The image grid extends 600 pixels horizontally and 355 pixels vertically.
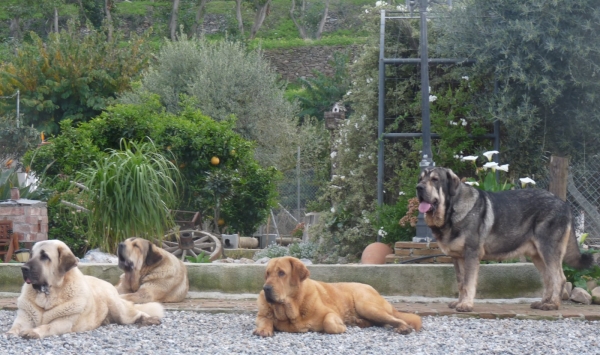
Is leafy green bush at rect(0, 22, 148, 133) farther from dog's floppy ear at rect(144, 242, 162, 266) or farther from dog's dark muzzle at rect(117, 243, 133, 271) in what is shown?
dog's dark muzzle at rect(117, 243, 133, 271)

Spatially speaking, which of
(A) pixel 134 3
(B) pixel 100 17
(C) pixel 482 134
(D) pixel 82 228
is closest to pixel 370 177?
(C) pixel 482 134

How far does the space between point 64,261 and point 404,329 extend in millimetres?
2961

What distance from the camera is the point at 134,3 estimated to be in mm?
58469

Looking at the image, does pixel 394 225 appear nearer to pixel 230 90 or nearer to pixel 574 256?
pixel 574 256

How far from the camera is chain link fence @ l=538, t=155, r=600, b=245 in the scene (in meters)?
11.4

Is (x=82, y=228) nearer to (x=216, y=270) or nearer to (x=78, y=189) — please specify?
(x=78, y=189)

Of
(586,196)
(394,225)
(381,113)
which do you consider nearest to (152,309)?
A: (394,225)

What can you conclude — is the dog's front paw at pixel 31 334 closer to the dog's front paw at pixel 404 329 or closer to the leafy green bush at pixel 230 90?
the dog's front paw at pixel 404 329

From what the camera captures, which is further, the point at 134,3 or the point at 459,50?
the point at 134,3

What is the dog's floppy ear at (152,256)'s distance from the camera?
8945 mm

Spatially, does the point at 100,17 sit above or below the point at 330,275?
above

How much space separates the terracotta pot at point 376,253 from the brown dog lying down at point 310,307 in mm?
2943

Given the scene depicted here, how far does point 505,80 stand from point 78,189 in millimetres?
6752

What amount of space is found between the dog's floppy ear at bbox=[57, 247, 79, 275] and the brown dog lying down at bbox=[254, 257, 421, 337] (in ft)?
5.38
